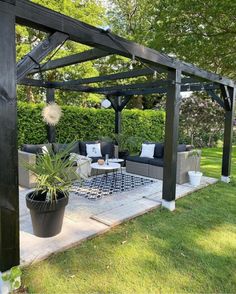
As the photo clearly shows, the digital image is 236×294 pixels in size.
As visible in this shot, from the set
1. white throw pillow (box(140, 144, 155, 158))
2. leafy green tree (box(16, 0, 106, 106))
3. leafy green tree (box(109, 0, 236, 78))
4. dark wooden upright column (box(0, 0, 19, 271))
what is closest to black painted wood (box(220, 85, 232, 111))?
white throw pillow (box(140, 144, 155, 158))

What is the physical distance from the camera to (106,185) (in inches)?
214

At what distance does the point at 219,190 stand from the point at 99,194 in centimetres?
276

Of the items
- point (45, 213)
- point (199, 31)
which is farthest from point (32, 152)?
point (199, 31)

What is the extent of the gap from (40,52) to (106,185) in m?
3.57

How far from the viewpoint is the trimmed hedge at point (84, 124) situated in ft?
23.7

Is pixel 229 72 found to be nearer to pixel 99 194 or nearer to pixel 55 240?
pixel 99 194

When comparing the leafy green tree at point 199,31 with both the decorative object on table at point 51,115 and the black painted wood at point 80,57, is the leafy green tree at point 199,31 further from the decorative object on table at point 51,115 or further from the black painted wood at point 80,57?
the black painted wood at point 80,57

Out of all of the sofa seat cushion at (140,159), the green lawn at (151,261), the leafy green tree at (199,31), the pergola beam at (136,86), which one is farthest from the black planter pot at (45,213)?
the leafy green tree at (199,31)

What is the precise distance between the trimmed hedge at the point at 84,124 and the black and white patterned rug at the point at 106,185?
1.20 m

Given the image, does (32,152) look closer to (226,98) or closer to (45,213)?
(45,213)

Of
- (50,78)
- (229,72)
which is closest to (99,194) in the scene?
(50,78)

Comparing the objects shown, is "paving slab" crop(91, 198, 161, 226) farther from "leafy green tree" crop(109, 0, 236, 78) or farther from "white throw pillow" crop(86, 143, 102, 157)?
"leafy green tree" crop(109, 0, 236, 78)

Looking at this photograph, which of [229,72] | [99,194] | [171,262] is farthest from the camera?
[229,72]

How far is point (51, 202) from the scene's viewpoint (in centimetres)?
296
